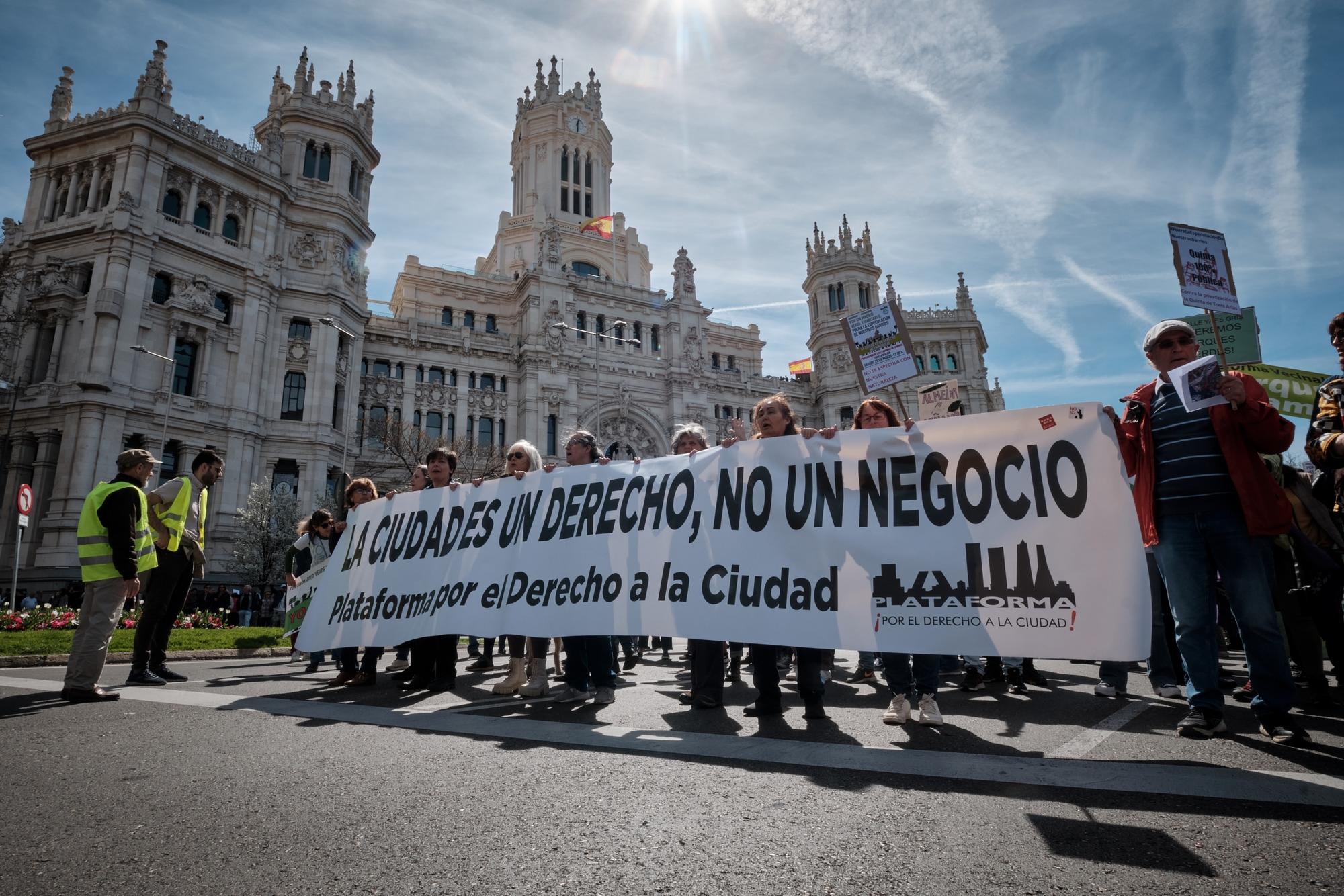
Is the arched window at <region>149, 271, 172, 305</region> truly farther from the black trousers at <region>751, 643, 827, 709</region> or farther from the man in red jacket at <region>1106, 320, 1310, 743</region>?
the man in red jacket at <region>1106, 320, 1310, 743</region>

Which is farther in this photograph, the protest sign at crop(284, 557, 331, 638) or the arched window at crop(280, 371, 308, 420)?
the arched window at crop(280, 371, 308, 420)

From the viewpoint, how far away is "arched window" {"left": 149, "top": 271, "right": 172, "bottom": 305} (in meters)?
Answer: 30.3

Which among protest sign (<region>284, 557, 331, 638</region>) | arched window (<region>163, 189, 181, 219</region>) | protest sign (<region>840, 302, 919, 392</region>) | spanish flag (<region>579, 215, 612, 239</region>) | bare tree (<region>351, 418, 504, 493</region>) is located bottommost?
protest sign (<region>284, 557, 331, 638</region>)

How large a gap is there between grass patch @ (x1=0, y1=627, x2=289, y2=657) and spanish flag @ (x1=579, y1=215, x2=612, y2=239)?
4502 centimetres

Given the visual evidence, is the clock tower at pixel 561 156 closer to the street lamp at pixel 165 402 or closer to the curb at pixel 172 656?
the street lamp at pixel 165 402

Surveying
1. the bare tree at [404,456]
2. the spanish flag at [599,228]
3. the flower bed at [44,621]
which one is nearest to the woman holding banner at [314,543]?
the flower bed at [44,621]

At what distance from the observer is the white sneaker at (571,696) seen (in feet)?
18.7

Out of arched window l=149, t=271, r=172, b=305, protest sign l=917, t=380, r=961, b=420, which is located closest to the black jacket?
protest sign l=917, t=380, r=961, b=420

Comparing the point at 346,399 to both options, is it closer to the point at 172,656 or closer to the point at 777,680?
the point at 172,656

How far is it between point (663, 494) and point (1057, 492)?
2807 millimetres

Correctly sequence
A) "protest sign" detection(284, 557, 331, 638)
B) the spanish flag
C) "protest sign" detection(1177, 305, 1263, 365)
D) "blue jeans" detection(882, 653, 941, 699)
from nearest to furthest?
"blue jeans" detection(882, 653, 941, 699), "protest sign" detection(284, 557, 331, 638), "protest sign" detection(1177, 305, 1263, 365), the spanish flag

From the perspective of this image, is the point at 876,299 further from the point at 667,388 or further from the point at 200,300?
the point at 200,300

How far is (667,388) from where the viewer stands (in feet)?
159

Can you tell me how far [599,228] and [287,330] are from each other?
26993 millimetres
